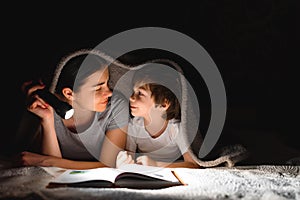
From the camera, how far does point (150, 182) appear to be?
154 cm

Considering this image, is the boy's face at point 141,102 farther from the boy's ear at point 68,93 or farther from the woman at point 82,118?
the boy's ear at point 68,93

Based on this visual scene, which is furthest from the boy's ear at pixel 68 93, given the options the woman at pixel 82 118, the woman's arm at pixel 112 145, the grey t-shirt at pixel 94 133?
the woman's arm at pixel 112 145

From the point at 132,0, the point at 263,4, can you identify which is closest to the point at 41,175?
the point at 132,0

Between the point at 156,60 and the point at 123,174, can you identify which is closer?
the point at 123,174

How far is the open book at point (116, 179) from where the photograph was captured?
4.83 feet

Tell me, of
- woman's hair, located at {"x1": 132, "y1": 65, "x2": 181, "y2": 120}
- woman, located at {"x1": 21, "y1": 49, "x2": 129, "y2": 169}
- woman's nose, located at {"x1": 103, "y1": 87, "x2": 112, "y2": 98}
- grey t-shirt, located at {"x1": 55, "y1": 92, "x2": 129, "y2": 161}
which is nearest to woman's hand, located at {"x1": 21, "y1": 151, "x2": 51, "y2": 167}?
woman, located at {"x1": 21, "y1": 49, "x2": 129, "y2": 169}

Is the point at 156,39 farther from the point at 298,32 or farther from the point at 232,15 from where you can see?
the point at 298,32

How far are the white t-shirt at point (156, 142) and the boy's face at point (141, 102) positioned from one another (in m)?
0.05

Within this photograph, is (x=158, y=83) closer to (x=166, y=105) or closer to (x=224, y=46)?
(x=166, y=105)

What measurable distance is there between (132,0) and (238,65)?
56cm

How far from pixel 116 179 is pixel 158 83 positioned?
480 mm

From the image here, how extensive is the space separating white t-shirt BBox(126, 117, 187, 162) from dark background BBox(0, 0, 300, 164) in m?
0.20

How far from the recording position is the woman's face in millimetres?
1808

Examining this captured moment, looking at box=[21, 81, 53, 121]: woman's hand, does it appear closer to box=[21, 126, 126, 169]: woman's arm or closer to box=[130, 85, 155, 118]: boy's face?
box=[21, 126, 126, 169]: woman's arm
